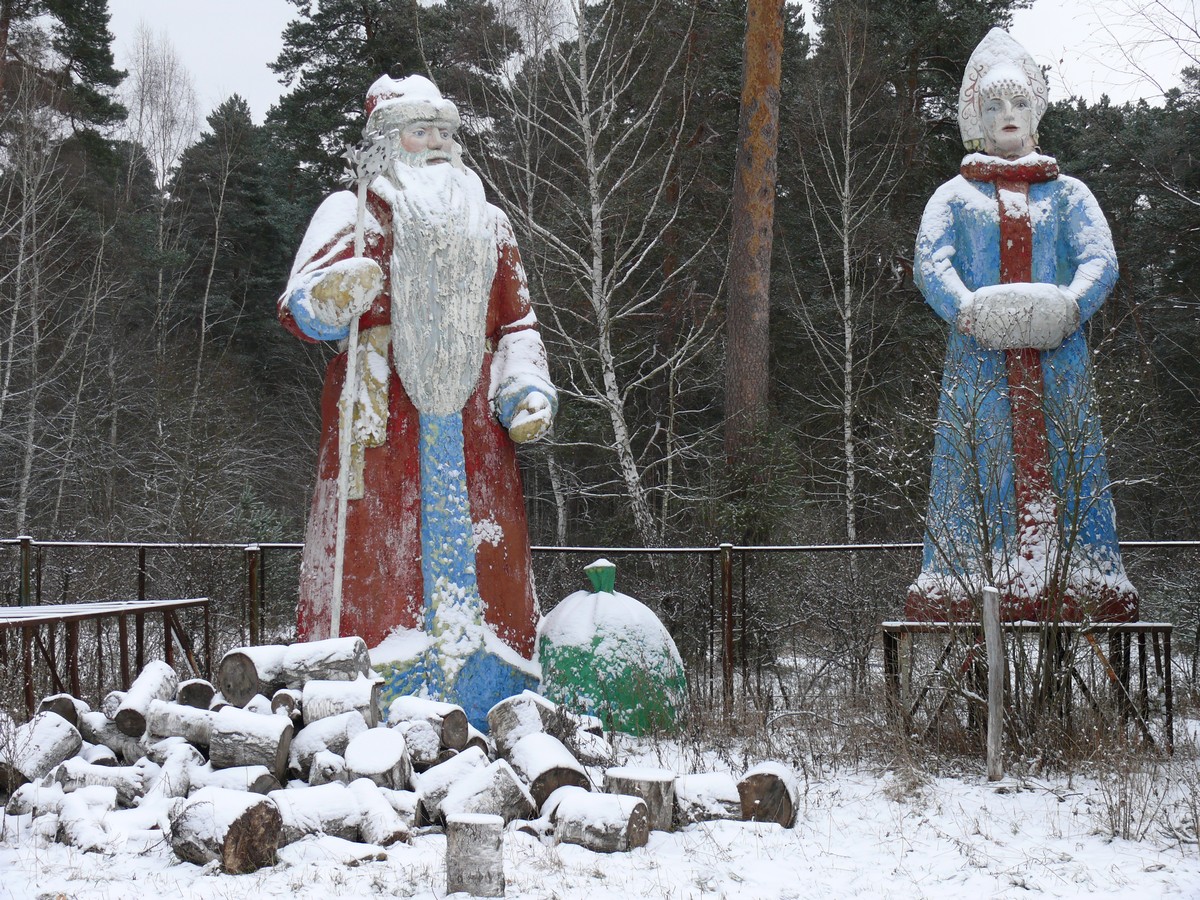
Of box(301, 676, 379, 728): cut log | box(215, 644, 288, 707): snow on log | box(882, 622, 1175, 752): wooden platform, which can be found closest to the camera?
box(301, 676, 379, 728): cut log

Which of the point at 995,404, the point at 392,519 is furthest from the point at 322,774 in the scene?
the point at 995,404

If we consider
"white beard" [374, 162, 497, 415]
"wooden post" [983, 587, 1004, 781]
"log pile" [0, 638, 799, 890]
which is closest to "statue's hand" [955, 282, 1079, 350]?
"wooden post" [983, 587, 1004, 781]

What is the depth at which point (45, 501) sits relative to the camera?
17.9m

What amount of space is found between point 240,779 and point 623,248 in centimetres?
1236

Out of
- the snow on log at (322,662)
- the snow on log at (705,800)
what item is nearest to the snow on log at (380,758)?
the snow on log at (322,662)

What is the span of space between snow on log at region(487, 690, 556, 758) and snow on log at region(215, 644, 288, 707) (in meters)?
0.95

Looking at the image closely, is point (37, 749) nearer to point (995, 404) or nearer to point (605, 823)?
point (605, 823)

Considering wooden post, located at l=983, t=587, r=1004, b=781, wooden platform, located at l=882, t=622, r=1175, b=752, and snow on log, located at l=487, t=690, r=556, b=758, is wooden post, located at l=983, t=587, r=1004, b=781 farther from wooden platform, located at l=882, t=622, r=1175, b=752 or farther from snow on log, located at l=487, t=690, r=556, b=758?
snow on log, located at l=487, t=690, r=556, b=758

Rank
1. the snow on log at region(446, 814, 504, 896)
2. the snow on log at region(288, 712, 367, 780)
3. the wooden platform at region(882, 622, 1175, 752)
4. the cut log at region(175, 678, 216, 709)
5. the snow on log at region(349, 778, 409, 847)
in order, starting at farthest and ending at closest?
1. the wooden platform at region(882, 622, 1175, 752)
2. the cut log at region(175, 678, 216, 709)
3. the snow on log at region(288, 712, 367, 780)
4. the snow on log at region(349, 778, 409, 847)
5. the snow on log at region(446, 814, 504, 896)

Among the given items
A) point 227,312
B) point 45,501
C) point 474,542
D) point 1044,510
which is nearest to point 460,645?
point 474,542

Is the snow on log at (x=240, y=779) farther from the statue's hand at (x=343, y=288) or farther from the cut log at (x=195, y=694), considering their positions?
the statue's hand at (x=343, y=288)

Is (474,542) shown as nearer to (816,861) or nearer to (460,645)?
(460,645)

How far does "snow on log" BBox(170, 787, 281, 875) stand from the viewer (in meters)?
3.77

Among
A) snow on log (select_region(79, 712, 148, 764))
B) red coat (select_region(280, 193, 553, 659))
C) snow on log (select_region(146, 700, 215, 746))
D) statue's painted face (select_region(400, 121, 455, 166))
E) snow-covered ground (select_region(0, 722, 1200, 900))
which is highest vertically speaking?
statue's painted face (select_region(400, 121, 455, 166))
